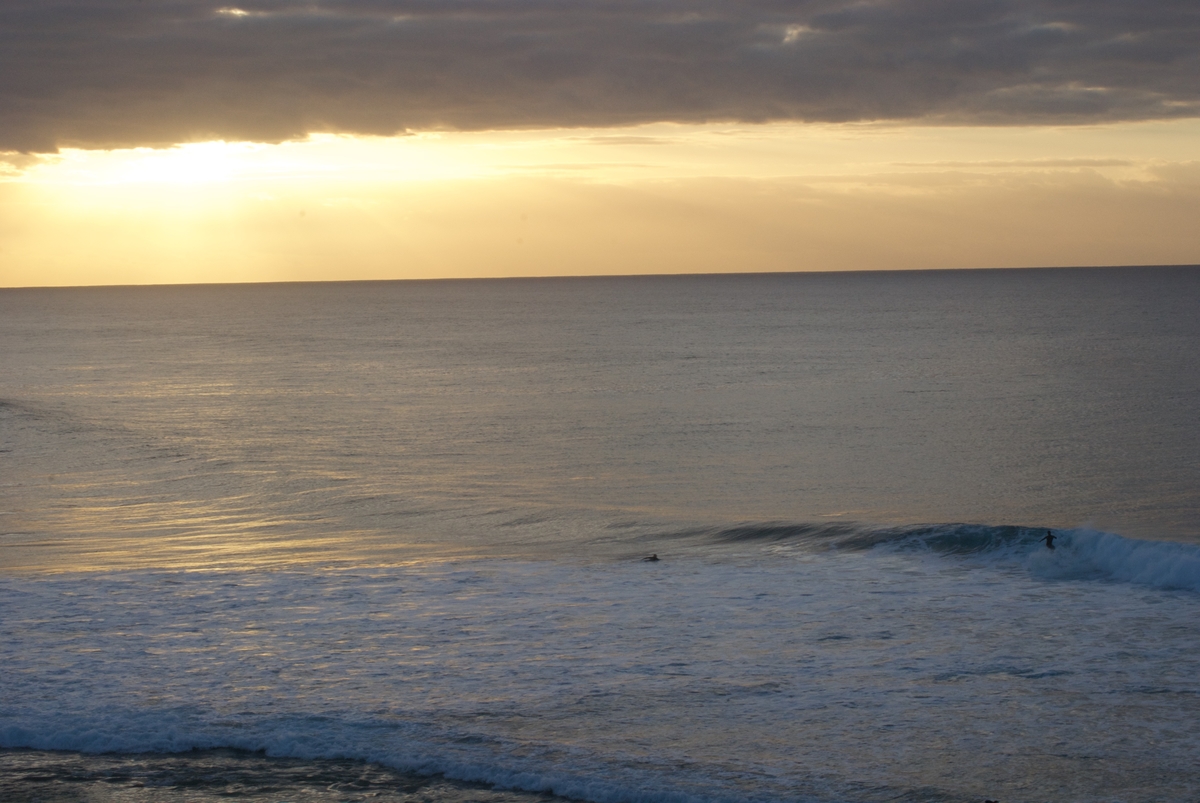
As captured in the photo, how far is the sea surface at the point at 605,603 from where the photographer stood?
34.1ft

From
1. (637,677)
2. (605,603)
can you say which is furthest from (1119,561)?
(637,677)

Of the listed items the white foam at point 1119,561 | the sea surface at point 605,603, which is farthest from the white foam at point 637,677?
the white foam at point 1119,561

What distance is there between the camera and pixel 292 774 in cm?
1030

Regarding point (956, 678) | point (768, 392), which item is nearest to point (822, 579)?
point (956, 678)

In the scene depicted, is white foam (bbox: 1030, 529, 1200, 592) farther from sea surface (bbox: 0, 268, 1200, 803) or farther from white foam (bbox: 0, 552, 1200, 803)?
white foam (bbox: 0, 552, 1200, 803)

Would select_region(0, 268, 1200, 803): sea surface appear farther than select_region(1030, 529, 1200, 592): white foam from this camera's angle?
No

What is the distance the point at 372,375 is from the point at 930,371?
3186cm


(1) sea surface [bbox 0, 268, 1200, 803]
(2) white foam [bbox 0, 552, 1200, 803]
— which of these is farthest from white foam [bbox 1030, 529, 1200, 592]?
(2) white foam [bbox 0, 552, 1200, 803]

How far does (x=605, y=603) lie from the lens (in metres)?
16.2

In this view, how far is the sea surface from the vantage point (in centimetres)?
1040

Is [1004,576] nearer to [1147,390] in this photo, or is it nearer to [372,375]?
[1147,390]

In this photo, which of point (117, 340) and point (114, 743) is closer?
point (114, 743)

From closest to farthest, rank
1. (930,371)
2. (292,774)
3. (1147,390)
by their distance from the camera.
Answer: (292,774)
(1147,390)
(930,371)

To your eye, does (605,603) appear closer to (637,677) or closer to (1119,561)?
(637,677)
